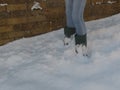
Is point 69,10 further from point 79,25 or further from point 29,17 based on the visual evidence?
point 29,17

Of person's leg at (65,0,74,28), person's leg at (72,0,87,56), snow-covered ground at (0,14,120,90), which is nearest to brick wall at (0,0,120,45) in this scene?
snow-covered ground at (0,14,120,90)

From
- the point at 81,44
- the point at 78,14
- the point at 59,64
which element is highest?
the point at 78,14

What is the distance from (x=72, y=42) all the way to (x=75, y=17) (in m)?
0.50

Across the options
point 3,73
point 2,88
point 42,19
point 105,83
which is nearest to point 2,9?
point 42,19

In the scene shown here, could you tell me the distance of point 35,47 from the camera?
12.5ft

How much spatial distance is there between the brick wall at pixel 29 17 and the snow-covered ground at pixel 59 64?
0.18 meters

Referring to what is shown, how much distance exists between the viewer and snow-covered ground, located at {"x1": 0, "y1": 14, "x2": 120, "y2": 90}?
A: 2.71 meters

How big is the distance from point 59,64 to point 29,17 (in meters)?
1.31

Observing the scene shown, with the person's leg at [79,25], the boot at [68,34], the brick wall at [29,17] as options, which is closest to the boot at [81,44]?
the person's leg at [79,25]

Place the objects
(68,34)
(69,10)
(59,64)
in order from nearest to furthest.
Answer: (59,64)
(69,10)
(68,34)

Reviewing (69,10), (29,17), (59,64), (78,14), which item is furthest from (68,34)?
(29,17)

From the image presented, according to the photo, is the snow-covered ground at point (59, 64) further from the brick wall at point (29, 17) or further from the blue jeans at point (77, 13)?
the blue jeans at point (77, 13)

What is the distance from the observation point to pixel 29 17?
14.0ft

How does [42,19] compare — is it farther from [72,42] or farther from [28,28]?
[72,42]
